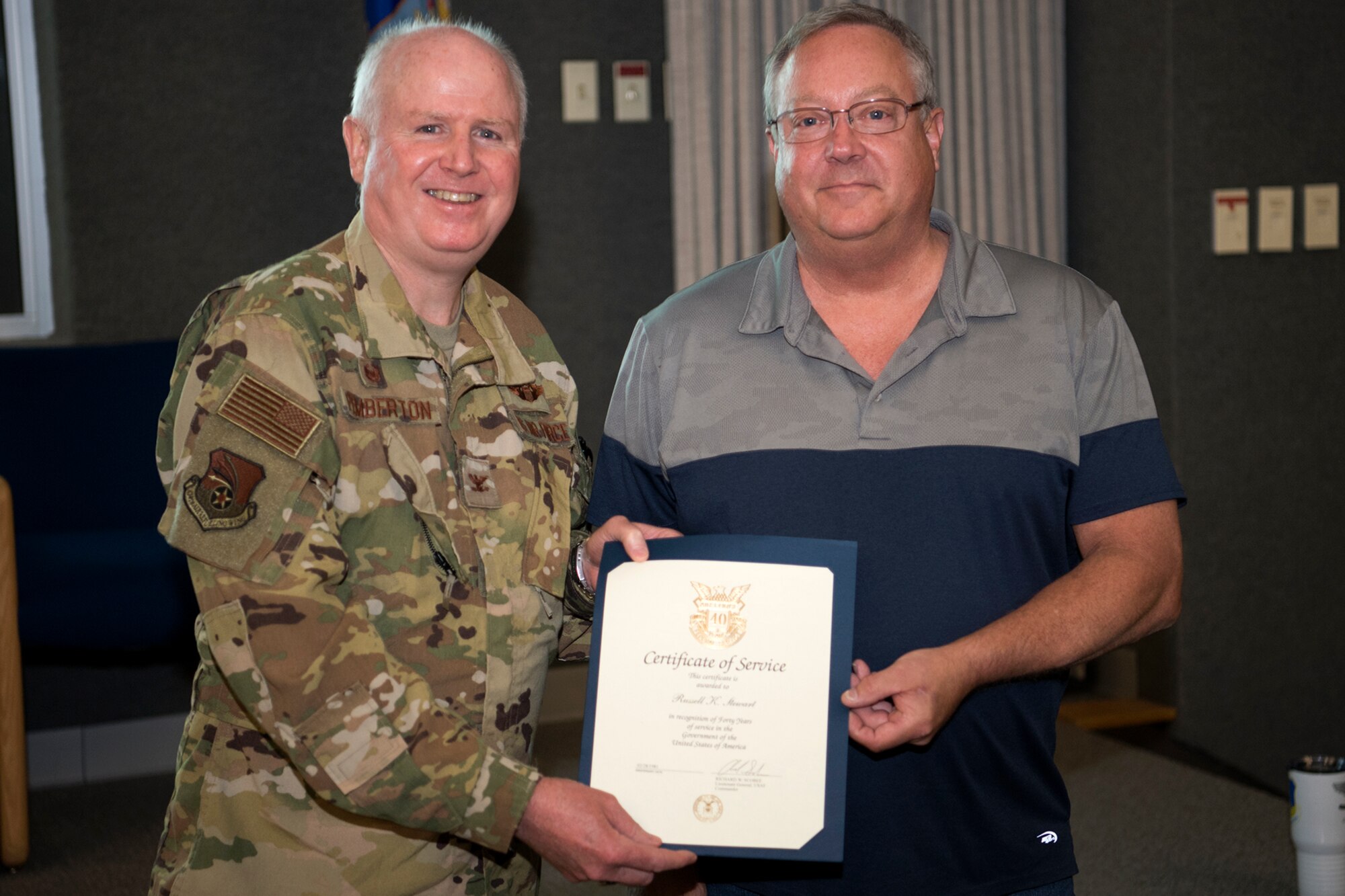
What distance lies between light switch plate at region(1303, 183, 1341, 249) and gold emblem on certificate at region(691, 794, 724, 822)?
3.66 meters

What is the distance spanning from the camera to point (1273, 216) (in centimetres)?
416

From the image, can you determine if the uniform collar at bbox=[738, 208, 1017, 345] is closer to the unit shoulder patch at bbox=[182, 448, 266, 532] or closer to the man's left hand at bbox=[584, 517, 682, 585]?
the man's left hand at bbox=[584, 517, 682, 585]

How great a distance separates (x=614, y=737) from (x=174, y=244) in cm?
320

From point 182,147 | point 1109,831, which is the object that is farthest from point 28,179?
point 1109,831

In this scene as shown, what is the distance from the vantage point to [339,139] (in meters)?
4.19

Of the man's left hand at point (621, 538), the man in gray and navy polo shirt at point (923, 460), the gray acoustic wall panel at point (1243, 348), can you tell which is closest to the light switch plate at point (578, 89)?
the gray acoustic wall panel at point (1243, 348)

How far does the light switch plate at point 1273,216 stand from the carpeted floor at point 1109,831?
1.79 meters

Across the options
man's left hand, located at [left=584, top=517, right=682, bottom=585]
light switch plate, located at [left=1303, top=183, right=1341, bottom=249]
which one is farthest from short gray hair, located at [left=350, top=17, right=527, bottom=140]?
light switch plate, located at [left=1303, top=183, right=1341, bottom=249]

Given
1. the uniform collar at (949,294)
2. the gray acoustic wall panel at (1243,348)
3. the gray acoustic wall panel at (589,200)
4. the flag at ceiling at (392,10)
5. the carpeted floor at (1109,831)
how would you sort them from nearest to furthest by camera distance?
the uniform collar at (949,294)
the carpeted floor at (1109,831)
the flag at ceiling at (392,10)
the gray acoustic wall panel at (1243,348)
the gray acoustic wall panel at (589,200)

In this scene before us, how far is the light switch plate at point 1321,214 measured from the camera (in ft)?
13.7

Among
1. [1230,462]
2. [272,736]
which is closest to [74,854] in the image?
[272,736]

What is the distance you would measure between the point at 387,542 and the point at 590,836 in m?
0.44

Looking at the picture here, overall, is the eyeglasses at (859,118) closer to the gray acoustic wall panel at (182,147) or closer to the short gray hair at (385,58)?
the short gray hair at (385,58)

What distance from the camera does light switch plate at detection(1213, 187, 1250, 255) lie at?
4102 mm
